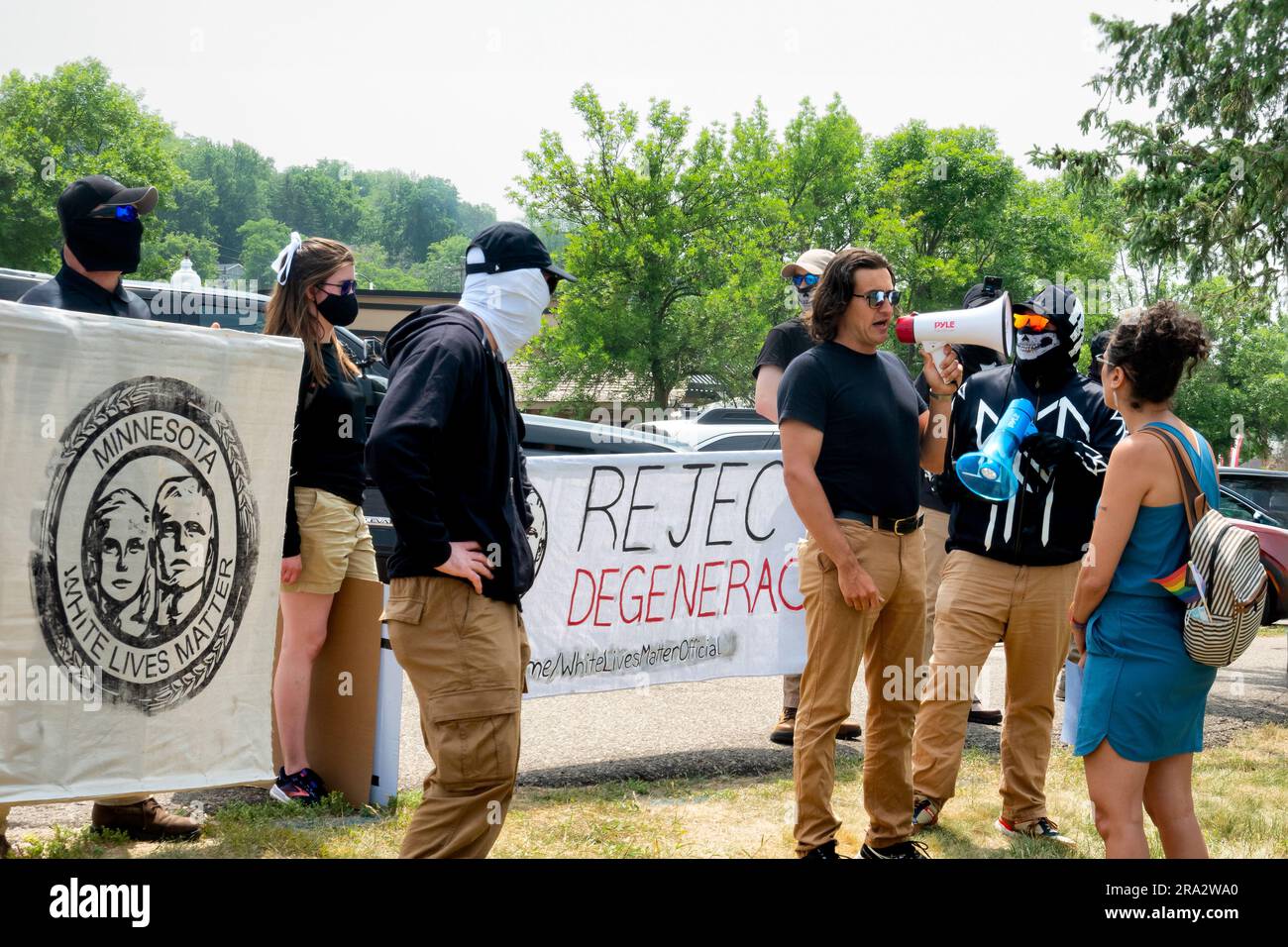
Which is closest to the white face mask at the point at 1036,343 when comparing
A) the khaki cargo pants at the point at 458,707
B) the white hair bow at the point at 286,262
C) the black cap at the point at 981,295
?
the black cap at the point at 981,295

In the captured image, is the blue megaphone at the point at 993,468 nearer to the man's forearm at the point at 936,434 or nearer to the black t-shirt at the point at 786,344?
the man's forearm at the point at 936,434

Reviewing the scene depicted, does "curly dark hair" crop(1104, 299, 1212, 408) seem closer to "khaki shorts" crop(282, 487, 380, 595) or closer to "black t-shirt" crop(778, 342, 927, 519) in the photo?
"black t-shirt" crop(778, 342, 927, 519)

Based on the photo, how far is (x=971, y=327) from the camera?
4.54 meters

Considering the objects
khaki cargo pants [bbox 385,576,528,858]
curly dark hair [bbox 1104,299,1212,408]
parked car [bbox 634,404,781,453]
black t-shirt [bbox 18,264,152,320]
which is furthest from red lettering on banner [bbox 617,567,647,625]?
parked car [bbox 634,404,781,453]

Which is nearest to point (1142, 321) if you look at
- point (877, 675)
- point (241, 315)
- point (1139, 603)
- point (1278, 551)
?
point (1139, 603)

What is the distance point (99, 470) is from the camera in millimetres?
3461

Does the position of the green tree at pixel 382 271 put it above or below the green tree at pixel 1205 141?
above

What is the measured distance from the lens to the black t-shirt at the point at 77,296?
3939mm

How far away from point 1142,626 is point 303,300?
3.18 metres

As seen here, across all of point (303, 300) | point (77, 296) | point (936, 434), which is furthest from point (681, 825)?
point (77, 296)

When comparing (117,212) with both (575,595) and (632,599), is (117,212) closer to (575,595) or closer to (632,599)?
(575,595)

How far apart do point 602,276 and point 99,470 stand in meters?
37.6

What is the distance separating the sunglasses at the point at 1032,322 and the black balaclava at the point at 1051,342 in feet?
0.05

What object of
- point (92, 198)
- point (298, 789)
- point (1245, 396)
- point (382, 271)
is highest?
point (382, 271)
